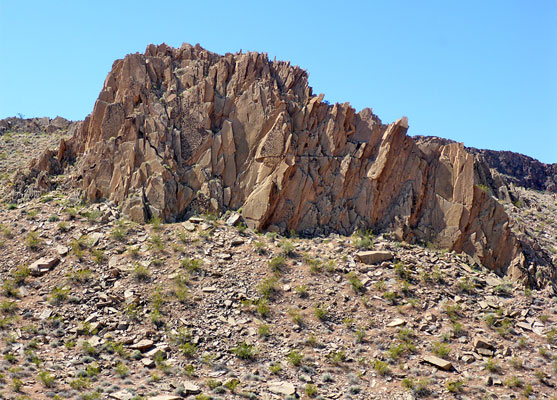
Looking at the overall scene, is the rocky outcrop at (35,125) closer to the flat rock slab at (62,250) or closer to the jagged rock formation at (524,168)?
the flat rock slab at (62,250)

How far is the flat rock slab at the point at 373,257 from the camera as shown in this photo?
29.0 metres

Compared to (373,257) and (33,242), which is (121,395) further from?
→ (373,257)

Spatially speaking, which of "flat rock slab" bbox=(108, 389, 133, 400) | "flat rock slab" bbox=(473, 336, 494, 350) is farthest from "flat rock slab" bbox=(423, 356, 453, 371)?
"flat rock slab" bbox=(108, 389, 133, 400)

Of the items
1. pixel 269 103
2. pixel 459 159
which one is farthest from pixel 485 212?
pixel 269 103

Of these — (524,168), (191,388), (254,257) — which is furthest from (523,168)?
(191,388)

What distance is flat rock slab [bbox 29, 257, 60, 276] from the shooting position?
27844 millimetres

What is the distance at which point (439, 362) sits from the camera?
75.5ft

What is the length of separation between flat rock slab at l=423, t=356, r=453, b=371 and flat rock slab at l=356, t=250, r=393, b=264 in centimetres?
693

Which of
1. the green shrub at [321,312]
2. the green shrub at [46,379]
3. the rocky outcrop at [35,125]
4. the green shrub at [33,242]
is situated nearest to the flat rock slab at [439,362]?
the green shrub at [321,312]

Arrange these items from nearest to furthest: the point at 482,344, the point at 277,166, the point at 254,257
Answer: the point at 482,344 < the point at 254,257 < the point at 277,166

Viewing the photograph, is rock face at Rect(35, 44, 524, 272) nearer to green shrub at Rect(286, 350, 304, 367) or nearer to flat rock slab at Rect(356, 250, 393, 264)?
flat rock slab at Rect(356, 250, 393, 264)

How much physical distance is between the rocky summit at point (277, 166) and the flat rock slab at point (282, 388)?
38.2ft

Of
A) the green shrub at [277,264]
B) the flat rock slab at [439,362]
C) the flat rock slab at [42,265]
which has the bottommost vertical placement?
the flat rock slab at [439,362]

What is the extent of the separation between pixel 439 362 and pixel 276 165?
15542mm
